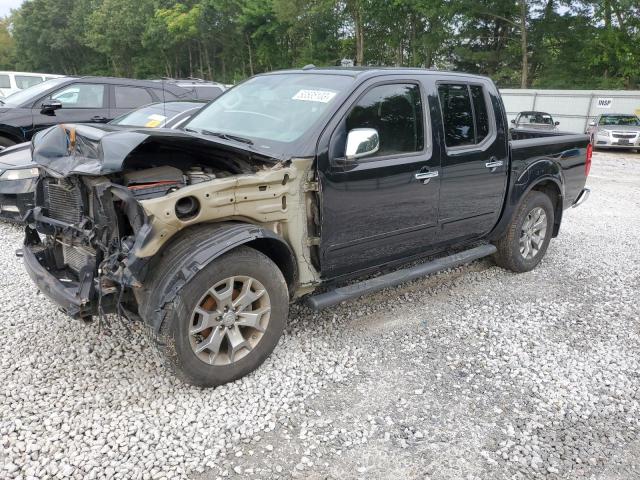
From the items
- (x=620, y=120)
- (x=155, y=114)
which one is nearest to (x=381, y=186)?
(x=155, y=114)

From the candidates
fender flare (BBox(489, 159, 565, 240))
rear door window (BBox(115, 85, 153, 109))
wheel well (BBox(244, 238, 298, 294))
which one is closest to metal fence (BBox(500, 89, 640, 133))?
Result: rear door window (BBox(115, 85, 153, 109))

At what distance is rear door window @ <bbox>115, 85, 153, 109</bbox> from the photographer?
352 inches

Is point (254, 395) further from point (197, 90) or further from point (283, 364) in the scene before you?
point (197, 90)

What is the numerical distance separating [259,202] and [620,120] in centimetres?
2024

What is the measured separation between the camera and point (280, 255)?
331cm

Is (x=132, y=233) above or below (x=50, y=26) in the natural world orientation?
below

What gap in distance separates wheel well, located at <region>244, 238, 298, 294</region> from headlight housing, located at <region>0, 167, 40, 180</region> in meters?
3.71

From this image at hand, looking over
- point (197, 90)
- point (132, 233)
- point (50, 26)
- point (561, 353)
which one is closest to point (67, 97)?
point (197, 90)

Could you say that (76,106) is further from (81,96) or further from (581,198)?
(581,198)

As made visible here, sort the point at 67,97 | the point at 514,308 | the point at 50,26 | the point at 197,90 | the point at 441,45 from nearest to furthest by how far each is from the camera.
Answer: the point at 514,308 → the point at 67,97 → the point at 197,90 → the point at 441,45 → the point at 50,26

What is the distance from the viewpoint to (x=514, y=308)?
4473mm

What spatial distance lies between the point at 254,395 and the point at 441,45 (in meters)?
34.9

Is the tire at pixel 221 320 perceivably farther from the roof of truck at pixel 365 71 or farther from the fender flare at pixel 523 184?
the fender flare at pixel 523 184

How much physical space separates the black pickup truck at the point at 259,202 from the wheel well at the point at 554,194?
931 millimetres
